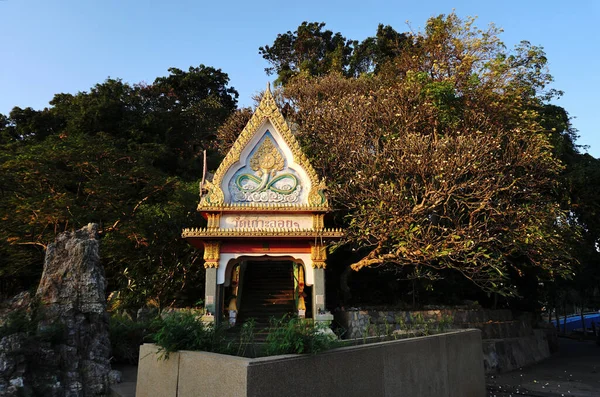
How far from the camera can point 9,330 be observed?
6.79 m

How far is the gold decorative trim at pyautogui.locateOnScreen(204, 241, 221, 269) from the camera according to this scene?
465 inches

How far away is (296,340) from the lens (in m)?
4.11

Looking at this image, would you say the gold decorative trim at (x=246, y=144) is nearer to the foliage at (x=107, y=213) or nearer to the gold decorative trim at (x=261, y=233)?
the gold decorative trim at (x=261, y=233)

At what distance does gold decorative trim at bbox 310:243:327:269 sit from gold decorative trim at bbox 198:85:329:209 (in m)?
1.17

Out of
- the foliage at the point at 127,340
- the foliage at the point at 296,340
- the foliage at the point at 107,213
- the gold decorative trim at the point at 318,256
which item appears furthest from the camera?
the foliage at the point at 107,213

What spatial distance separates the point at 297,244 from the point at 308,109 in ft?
29.2

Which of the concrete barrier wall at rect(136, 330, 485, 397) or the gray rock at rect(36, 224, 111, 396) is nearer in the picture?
the concrete barrier wall at rect(136, 330, 485, 397)

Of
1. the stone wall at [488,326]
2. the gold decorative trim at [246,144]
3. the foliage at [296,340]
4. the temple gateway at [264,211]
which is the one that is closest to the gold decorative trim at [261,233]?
the temple gateway at [264,211]

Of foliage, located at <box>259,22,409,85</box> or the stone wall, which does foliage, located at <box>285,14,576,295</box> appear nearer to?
the stone wall

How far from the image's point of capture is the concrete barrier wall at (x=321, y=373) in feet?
11.8

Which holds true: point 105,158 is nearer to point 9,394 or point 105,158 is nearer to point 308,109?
point 308,109

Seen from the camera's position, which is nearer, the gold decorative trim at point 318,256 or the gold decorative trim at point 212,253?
the gold decorative trim at point 212,253

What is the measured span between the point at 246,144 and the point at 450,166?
19.6 ft

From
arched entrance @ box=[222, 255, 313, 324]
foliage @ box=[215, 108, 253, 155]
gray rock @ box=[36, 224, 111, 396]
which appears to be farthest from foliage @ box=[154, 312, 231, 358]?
foliage @ box=[215, 108, 253, 155]
